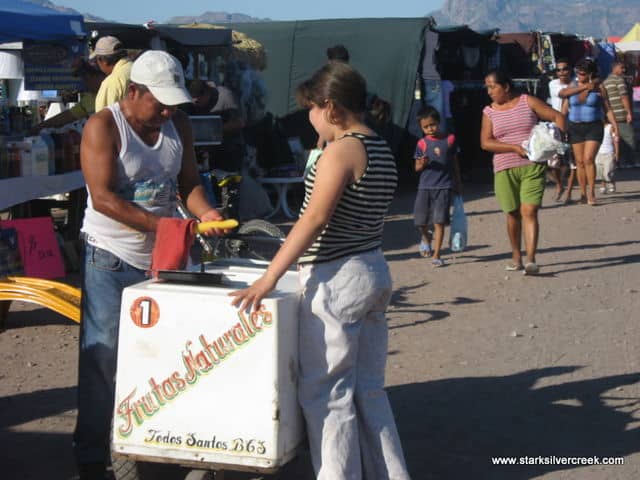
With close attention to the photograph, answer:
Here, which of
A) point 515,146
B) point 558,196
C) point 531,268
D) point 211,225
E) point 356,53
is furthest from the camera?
point 356,53

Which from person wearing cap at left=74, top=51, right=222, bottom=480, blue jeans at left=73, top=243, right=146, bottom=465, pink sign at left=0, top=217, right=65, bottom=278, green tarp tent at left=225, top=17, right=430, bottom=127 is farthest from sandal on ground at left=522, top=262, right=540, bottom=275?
green tarp tent at left=225, top=17, right=430, bottom=127

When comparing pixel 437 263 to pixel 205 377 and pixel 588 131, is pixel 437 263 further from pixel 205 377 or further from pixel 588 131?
pixel 205 377

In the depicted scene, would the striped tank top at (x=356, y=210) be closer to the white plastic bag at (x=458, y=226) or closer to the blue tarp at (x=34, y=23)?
the blue tarp at (x=34, y=23)

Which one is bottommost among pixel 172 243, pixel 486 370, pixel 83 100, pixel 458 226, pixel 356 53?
pixel 486 370

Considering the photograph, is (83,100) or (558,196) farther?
(558,196)

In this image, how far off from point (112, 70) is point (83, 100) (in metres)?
1.73

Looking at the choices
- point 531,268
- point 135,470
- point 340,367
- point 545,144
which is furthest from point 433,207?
point 135,470

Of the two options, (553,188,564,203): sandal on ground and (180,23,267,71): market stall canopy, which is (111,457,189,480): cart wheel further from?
(553,188,564,203): sandal on ground

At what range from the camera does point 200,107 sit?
12102 millimetres

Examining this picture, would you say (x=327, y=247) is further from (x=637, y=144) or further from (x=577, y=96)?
(x=637, y=144)

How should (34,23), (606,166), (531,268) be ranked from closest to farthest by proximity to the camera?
(34,23) < (531,268) < (606,166)

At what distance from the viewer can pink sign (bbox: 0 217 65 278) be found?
8531mm

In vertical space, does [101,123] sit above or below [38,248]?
above

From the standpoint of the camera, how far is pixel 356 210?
13.7ft
